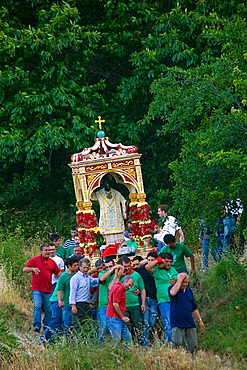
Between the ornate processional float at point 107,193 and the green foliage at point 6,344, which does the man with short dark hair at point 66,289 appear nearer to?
the green foliage at point 6,344

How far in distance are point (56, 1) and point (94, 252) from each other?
943 centimetres

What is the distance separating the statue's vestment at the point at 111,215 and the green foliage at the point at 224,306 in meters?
2.26

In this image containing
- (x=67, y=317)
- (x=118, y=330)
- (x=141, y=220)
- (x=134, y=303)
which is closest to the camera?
(x=118, y=330)

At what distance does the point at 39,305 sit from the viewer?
1323cm

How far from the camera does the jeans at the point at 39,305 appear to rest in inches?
519

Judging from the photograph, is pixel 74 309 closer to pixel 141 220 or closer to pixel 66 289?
pixel 66 289

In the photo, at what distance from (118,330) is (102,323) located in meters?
0.77

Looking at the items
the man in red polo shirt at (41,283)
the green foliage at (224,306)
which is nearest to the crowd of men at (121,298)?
the man in red polo shirt at (41,283)

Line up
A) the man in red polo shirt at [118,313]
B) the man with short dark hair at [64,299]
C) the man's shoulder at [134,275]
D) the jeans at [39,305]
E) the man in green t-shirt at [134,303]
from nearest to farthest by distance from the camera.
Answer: the man in red polo shirt at [118,313]
the man in green t-shirt at [134,303]
the man's shoulder at [134,275]
the man with short dark hair at [64,299]
the jeans at [39,305]

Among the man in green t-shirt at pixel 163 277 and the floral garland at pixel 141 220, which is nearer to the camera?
the man in green t-shirt at pixel 163 277

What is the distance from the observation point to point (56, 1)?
2131 centimetres

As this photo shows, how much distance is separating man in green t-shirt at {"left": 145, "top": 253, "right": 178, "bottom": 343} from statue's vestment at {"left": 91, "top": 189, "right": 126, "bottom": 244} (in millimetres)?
3761

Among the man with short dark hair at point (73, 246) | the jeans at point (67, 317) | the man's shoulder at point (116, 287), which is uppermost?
the man with short dark hair at point (73, 246)

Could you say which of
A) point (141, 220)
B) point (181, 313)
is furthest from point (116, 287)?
point (141, 220)
